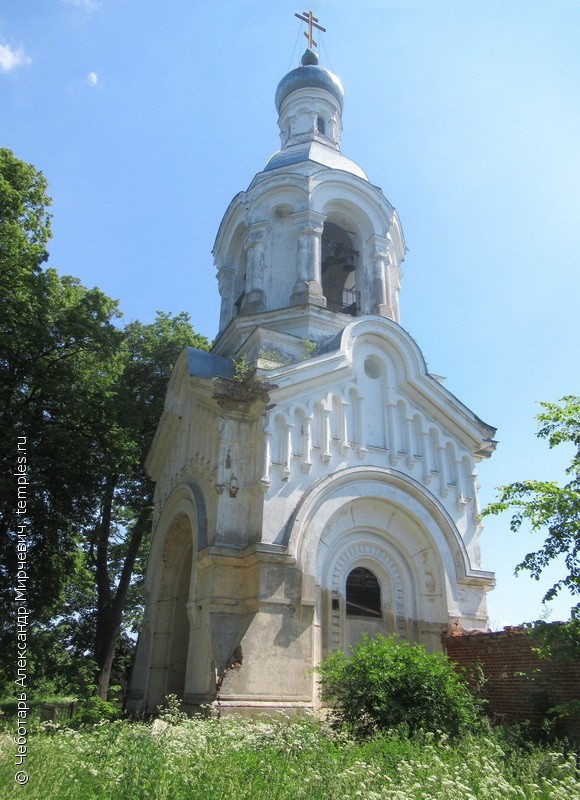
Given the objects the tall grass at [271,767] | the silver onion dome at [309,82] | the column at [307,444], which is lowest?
the tall grass at [271,767]

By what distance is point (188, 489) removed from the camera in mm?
12648

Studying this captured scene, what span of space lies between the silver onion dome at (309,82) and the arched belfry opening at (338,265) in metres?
6.39

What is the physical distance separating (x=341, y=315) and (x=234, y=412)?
15.8 feet

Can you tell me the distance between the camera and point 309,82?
829 inches

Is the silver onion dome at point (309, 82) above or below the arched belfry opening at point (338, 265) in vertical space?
above

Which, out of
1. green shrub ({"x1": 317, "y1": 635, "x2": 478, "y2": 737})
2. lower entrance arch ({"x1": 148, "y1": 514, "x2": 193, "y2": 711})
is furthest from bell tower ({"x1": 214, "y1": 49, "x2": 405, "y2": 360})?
green shrub ({"x1": 317, "y1": 635, "x2": 478, "y2": 737})

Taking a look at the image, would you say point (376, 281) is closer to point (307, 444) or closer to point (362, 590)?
point (307, 444)

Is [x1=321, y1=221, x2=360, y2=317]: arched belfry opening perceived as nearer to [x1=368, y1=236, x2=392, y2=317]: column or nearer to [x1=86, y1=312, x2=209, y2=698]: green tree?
[x1=368, y1=236, x2=392, y2=317]: column

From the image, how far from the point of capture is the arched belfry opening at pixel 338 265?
17375 mm

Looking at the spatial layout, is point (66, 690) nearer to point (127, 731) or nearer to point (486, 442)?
point (127, 731)

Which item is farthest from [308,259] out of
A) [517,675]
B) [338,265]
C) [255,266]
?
[517,675]

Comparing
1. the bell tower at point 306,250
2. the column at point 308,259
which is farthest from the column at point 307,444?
the column at point 308,259

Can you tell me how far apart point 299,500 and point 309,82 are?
16007 mm

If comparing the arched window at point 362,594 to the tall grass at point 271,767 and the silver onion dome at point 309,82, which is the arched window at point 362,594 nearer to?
the tall grass at point 271,767
